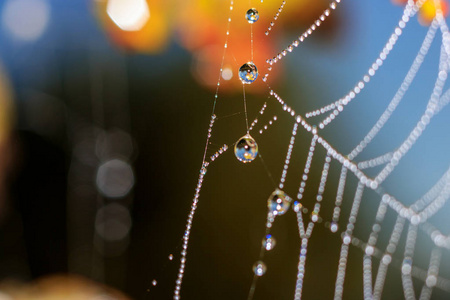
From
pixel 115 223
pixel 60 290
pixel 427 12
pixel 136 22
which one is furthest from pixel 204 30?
pixel 60 290

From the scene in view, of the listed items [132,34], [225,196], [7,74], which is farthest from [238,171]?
[7,74]

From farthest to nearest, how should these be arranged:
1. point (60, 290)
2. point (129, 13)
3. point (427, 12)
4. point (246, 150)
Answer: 1. point (129, 13)
2. point (60, 290)
3. point (427, 12)
4. point (246, 150)

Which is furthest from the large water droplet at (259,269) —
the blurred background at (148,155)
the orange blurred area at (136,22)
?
the orange blurred area at (136,22)

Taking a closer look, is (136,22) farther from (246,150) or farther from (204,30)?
(246,150)

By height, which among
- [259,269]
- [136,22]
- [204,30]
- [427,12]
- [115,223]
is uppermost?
[136,22]

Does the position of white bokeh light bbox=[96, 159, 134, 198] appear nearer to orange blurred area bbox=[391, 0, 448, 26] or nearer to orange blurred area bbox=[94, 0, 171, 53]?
orange blurred area bbox=[94, 0, 171, 53]

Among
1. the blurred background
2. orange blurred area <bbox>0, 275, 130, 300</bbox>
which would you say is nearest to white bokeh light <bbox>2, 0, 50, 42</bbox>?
the blurred background
